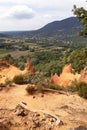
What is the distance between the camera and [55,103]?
16.9 m

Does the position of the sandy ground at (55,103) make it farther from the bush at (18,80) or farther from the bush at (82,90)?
the bush at (18,80)

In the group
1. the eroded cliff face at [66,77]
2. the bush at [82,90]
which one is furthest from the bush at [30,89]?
the eroded cliff face at [66,77]

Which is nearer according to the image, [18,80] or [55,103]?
[55,103]

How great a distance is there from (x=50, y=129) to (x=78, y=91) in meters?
6.62

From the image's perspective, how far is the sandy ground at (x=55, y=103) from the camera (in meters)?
14.5

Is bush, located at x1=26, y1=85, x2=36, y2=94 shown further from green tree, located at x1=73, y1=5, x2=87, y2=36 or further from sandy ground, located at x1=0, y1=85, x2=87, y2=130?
green tree, located at x1=73, y1=5, x2=87, y2=36

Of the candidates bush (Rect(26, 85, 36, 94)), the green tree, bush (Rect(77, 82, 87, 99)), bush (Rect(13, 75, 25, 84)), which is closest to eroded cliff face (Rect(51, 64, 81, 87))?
bush (Rect(13, 75, 25, 84))

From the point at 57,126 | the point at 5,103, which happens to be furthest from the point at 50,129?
the point at 5,103

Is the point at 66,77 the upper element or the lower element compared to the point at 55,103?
lower

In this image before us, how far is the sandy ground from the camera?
572 inches

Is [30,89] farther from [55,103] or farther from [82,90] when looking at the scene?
[82,90]

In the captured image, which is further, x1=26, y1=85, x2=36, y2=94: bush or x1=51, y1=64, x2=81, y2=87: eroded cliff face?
x1=51, y1=64, x2=81, y2=87: eroded cliff face

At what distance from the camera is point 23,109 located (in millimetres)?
14266

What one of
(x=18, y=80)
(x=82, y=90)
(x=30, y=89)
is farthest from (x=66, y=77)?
(x=30, y=89)
